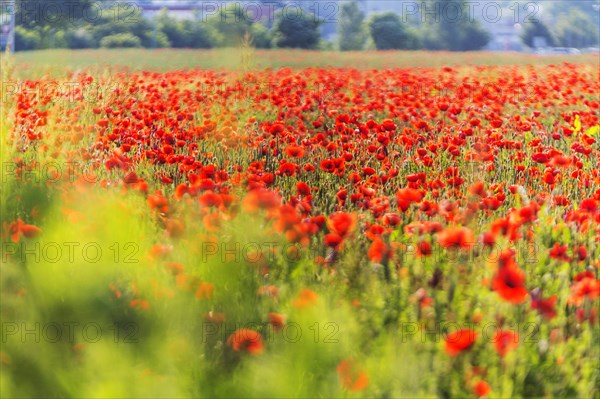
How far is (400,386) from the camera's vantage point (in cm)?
138

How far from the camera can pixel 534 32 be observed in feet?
117

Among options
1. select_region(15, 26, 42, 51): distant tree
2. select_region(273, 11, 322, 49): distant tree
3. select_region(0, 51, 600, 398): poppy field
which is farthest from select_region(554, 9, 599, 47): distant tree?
select_region(0, 51, 600, 398): poppy field

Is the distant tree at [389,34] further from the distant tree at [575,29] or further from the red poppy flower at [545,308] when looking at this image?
the red poppy flower at [545,308]

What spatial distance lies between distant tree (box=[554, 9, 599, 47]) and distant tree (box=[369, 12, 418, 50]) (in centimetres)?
1128

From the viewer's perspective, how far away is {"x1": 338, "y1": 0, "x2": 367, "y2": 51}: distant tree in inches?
1006

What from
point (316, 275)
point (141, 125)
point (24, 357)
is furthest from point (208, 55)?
point (24, 357)

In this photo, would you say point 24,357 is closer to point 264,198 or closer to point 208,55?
point 264,198

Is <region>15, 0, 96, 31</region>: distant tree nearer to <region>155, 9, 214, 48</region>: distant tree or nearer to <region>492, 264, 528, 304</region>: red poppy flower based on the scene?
<region>155, 9, 214, 48</region>: distant tree

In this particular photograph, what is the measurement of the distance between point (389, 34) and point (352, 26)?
220cm

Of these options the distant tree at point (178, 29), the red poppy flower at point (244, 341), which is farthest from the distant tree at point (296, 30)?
the red poppy flower at point (244, 341)

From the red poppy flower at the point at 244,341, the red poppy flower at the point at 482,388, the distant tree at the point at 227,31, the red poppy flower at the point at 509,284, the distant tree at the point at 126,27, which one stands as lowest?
the red poppy flower at the point at 482,388

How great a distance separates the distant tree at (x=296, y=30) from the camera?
1670cm

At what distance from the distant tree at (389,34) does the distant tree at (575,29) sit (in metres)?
11.3

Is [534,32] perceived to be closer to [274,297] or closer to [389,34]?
[389,34]
